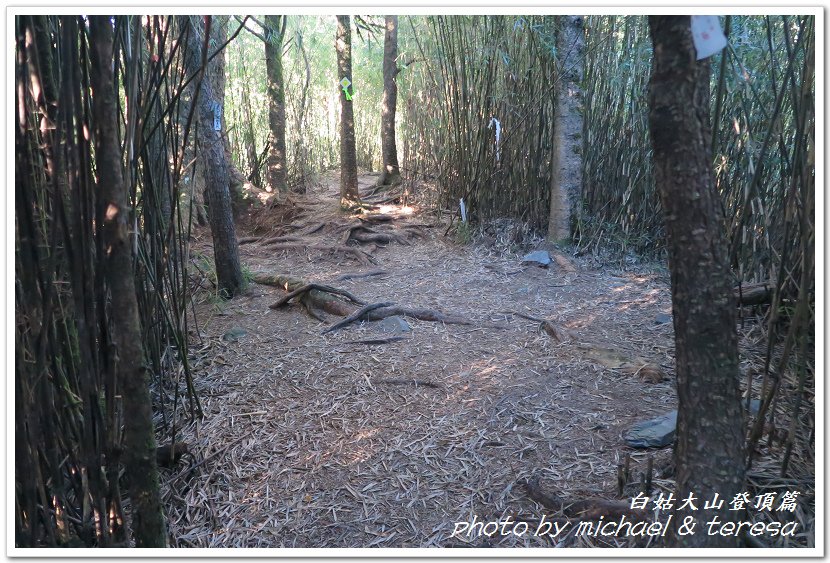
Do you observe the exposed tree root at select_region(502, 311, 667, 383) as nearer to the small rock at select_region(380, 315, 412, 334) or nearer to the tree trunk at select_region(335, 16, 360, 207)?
the small rock at select_region(380, 315, 412, 334)

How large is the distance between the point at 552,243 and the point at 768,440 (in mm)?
3230

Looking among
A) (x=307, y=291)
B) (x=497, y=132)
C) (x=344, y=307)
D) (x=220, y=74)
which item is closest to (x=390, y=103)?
(x=220, y=74)

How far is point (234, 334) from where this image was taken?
3.11 meters

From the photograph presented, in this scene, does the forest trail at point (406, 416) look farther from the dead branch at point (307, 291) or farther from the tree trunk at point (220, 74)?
the tree trunk at point (220, 74)

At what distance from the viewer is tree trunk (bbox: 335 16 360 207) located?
20.8 ft

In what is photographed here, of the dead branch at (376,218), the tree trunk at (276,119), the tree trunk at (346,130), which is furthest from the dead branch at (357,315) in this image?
the tree trunk at (276,119)

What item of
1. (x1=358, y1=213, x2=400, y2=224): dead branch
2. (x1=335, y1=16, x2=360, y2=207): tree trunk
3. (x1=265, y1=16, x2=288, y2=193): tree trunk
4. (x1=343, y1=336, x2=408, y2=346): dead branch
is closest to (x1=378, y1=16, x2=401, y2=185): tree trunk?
(x1=335, y1=16, x2=360, y2=207): tree trunk

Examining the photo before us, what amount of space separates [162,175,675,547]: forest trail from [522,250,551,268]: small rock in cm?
54

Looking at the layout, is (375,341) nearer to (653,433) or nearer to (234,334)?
(234,334)

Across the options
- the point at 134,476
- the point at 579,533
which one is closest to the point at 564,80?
the point at 579,533

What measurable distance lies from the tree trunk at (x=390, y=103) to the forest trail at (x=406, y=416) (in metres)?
4.49

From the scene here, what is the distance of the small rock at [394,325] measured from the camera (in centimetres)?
308

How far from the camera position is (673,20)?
3.54ft

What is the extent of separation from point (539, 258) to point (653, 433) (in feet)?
8.58
